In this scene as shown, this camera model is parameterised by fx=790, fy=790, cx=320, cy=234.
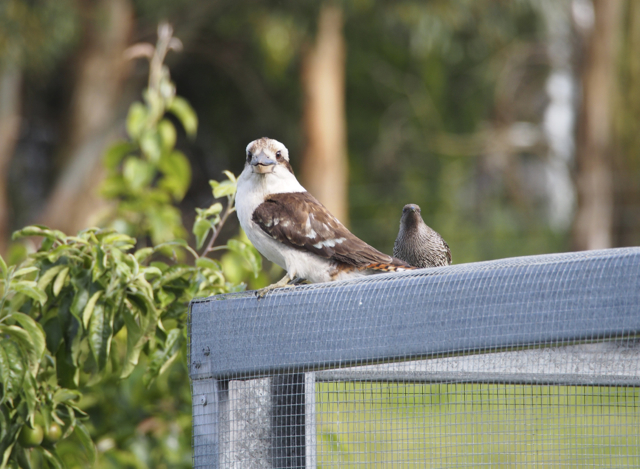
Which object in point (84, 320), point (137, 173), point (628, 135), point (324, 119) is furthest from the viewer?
point (324, 119)

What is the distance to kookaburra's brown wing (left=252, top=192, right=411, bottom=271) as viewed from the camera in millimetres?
2902

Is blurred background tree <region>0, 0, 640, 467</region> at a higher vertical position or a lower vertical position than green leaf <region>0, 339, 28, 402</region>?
higher

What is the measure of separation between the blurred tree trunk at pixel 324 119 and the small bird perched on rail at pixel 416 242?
726cm

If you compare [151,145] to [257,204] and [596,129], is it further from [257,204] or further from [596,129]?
[596,129]

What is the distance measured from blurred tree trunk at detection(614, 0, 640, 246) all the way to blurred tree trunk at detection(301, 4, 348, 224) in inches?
148

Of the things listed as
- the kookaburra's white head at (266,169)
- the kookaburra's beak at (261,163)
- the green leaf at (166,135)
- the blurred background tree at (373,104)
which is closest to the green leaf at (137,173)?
the green leaf at (166,135)

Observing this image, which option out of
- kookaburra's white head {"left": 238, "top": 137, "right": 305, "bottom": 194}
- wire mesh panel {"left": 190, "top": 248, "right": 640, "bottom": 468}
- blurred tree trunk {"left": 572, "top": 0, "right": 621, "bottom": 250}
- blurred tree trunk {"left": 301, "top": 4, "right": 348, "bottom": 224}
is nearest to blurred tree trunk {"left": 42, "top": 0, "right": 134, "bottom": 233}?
blurred tree trunk {"left": 301, "top": 4, "right": 348, "bottom": 224}

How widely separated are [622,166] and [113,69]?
7008 millimetres

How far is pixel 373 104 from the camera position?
1351cm

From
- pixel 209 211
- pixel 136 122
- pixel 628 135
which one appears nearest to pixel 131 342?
pixel 209 211

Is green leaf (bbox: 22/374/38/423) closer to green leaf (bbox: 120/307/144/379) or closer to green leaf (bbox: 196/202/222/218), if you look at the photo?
green leaf (bbox: 120/307/144/379)

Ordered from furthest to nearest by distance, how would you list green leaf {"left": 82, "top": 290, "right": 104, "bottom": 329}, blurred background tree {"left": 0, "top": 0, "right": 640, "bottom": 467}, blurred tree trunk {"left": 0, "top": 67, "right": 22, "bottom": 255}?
blurred background tree {"left": 0, "top": 0, "right": 640, "bottom": 467}, blurred tree trunk {"left": 0, "top": 67, "right": 22, "bottom": 255}, green leaf {"left": 82, "top": 290, "right": 104, "bottom": 329}

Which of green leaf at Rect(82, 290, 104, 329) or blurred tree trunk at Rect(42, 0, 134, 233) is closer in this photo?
green leaf at Rect(82, 290, 104, 329)

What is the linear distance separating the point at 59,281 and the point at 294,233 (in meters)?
0.84
